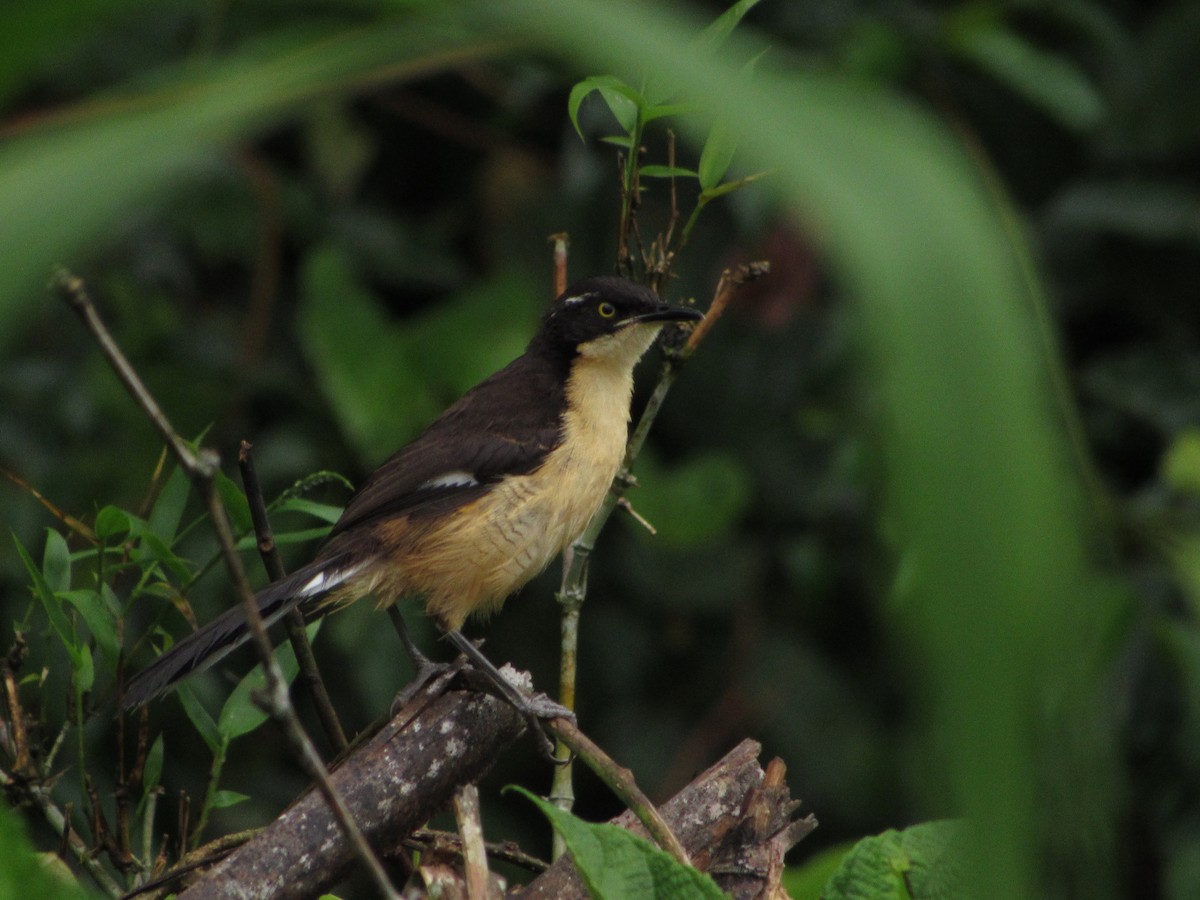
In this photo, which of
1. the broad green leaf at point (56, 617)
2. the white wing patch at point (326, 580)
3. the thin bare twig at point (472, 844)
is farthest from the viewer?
the white wing patch at point (326, 580)

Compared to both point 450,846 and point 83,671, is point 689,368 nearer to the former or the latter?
point 450,846

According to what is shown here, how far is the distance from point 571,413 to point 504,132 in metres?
2.52

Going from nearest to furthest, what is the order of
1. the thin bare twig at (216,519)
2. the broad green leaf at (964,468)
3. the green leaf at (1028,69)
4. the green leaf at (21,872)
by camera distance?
the broad green leaf at (964,468) → the thin bare twig at (216,519) → the green leaf at (21,872) → the green leaf at (1028,69)

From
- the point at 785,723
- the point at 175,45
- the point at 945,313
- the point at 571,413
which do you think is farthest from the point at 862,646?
the point at 945,313

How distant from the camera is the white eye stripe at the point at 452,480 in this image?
362 cm

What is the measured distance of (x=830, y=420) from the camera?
17.9 ft

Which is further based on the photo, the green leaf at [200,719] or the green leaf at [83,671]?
the green leaf at [200,719]

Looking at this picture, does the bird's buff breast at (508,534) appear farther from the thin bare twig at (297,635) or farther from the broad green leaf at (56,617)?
the broad green leaf at (56,617)

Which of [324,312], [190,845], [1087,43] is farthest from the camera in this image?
[1087,43]

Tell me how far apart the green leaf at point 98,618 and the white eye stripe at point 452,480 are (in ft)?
4.42

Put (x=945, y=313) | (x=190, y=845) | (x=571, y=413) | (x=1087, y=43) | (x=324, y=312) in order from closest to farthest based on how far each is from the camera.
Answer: (x=945, y=313), (x=190, y=845), (x=571, y=413), (x=324, y=312), (x=1087, y=43)

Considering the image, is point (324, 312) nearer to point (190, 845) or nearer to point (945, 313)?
point (190, 845)

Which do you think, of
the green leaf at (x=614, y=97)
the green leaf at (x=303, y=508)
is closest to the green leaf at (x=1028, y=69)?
the green leaf at (x=614, y=97)

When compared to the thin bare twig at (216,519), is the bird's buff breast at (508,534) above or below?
below
